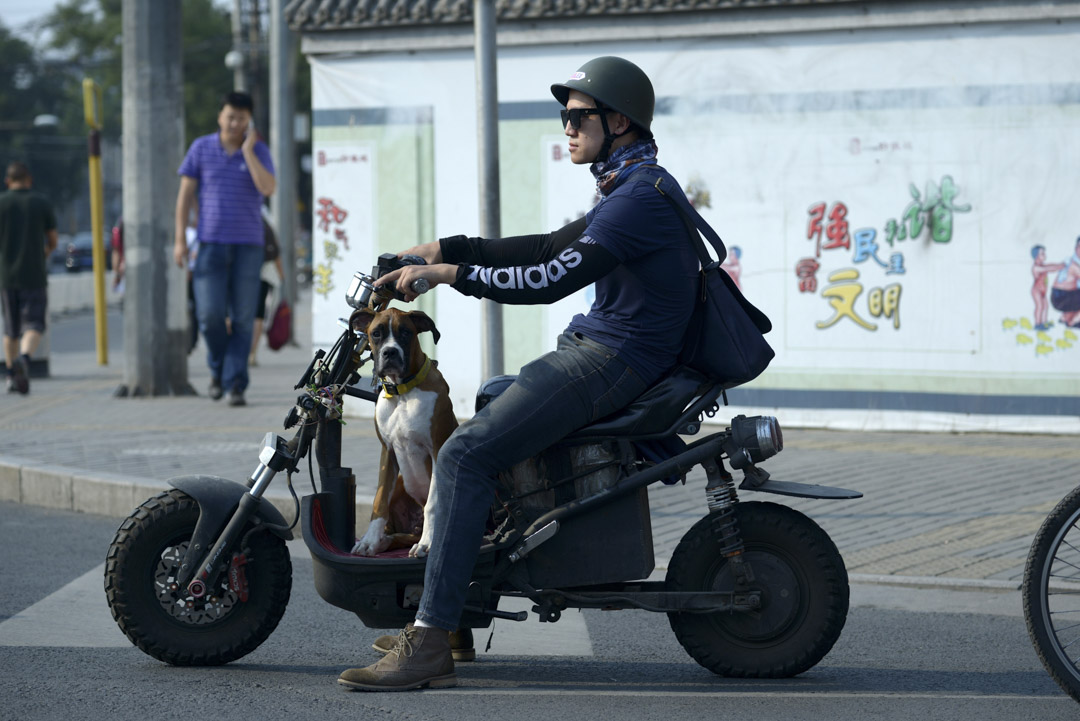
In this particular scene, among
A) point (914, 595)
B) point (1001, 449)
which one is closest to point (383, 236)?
point (1001, 449)

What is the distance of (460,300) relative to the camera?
36.9 ft

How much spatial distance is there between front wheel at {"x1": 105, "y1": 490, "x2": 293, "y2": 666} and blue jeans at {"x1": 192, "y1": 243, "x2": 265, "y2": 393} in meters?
6.55

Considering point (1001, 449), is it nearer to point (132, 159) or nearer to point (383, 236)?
point (383, 236)

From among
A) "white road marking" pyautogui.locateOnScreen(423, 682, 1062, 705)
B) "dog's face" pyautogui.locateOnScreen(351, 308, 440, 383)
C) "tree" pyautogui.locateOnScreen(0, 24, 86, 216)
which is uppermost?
"tree" pyautogui.locateOnScreen(0, 24, 86, 216)

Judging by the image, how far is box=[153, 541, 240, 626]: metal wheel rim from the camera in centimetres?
478

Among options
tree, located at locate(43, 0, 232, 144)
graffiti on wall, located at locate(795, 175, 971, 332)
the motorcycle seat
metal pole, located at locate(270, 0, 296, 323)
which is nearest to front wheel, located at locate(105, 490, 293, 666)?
the motorcycle seat

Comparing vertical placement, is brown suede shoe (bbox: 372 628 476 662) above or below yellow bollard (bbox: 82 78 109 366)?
below

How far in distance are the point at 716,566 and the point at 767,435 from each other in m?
0.44

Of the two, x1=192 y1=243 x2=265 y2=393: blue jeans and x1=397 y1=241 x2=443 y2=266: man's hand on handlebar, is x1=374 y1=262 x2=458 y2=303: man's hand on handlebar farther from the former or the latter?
x1=192 y1=243 x2=265 y2=393: blue jeans

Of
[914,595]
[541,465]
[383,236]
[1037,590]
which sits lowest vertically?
[914,595]

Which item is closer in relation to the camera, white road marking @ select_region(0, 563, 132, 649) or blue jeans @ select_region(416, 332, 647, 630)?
blue jeans @ select_region(416, 332, 647, 630)

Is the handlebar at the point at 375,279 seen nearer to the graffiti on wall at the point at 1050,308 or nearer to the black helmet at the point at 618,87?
the black helmet at the point at 618,87

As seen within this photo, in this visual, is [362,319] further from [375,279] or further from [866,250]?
[866,250]

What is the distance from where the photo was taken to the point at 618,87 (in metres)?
4.54
